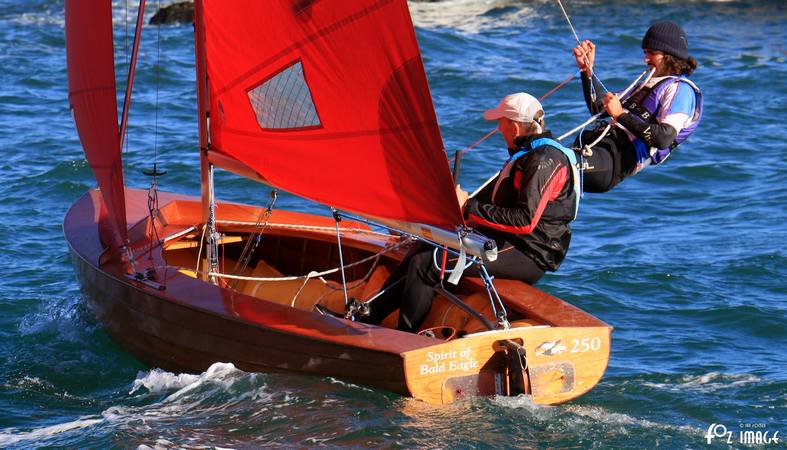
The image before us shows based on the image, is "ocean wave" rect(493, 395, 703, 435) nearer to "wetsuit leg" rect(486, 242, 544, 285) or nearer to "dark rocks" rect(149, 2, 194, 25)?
"wetsuit leg" rect(486, 242, 544, 285)

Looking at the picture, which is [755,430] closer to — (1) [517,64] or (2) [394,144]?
(2) [394,144]

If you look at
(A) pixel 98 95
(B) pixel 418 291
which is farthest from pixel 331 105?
(A) pixel 98 95

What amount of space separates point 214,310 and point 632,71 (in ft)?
29.4

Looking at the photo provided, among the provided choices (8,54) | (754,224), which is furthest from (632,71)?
(8,54)

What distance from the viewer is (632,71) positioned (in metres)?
13.3

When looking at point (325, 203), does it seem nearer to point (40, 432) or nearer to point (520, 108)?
point (520, 108)

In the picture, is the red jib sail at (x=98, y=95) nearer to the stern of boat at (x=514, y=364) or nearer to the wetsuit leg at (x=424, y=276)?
the wetsuit leg at (x=424, y=276)

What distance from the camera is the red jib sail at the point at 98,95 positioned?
581cm

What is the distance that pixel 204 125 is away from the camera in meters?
5.65

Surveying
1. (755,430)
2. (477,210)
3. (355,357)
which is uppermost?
(477,210)

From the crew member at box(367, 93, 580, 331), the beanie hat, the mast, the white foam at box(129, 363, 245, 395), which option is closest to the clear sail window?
the mast

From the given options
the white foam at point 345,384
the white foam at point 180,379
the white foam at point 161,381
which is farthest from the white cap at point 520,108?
the white foam at point 161,381

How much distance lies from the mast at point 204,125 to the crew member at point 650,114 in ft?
5.95

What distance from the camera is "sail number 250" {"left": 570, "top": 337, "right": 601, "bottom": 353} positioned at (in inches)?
200
